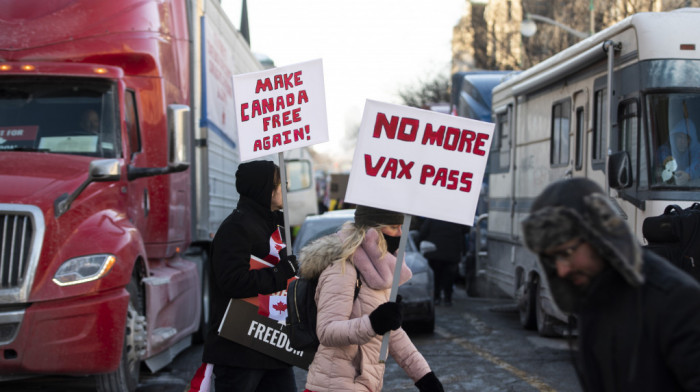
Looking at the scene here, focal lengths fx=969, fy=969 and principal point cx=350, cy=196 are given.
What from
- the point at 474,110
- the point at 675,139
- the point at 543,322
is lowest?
the point at 543,322

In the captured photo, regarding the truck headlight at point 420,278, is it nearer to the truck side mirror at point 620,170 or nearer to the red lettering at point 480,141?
the truck side mirror at point 620,170

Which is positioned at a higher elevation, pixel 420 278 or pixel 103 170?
pixel 103 170

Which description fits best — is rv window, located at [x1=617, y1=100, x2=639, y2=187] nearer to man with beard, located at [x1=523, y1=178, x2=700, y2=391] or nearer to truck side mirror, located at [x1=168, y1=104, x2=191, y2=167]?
truck side mirror, located at [x1=168, y1=104, x2=191, y2=167]

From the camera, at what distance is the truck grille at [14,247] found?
707 cm

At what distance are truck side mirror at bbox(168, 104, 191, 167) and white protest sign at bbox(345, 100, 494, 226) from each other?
442 cm

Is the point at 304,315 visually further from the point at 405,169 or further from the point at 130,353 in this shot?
the point at 130,353

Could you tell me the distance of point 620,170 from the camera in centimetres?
839

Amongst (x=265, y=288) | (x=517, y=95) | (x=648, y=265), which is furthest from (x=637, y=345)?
(x=517, y=95)

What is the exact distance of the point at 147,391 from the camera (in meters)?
8.52

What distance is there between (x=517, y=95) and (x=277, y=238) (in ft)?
28.7

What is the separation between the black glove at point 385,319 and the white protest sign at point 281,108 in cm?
226

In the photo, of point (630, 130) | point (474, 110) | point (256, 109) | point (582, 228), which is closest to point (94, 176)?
point (256, 109)

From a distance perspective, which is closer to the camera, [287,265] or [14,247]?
[287,265]

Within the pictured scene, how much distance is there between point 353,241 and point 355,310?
0.30 m
